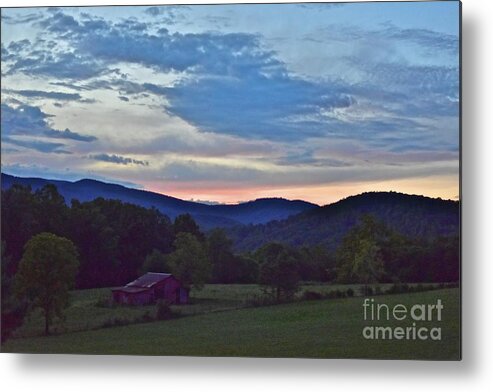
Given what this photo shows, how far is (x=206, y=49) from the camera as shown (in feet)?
21.9

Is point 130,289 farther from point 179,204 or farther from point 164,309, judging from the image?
point 179,204

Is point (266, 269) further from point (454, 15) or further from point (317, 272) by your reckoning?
point (454, 15)

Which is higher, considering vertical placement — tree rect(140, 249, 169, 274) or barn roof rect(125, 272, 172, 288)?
tree rect(140, 249, 169, 274)

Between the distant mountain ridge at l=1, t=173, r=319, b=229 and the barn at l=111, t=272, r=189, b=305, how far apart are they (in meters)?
0.38

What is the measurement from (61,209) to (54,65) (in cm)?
88

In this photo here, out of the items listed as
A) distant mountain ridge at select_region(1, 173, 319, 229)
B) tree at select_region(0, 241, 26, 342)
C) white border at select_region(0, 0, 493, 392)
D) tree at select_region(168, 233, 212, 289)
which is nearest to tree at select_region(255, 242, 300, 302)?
distant mountain ridge at select_region(1, 173, 319, 229)

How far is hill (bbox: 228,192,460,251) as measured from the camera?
648cm

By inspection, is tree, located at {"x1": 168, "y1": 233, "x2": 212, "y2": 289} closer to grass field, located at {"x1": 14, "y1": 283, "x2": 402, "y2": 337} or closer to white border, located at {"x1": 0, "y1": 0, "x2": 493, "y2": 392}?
grass field, located at {"x1": 14, "y1": 283, "x2": 402, "y2": 337}

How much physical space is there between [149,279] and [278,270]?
2.57 ft

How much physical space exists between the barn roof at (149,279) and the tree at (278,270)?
23.0 inches

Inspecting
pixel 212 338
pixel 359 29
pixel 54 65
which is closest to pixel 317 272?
pixel 212 338

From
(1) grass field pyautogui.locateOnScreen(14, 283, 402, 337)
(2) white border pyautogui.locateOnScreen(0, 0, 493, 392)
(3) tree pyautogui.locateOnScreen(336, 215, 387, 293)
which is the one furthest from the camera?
(1) grass field pyautogui.locateOnScreen(14, 283, 402, 337)

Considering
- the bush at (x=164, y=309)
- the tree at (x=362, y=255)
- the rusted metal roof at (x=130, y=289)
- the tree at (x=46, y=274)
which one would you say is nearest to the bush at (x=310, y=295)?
the tree at (x=362, y=255)

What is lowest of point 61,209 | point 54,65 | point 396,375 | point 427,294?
point 396,375
